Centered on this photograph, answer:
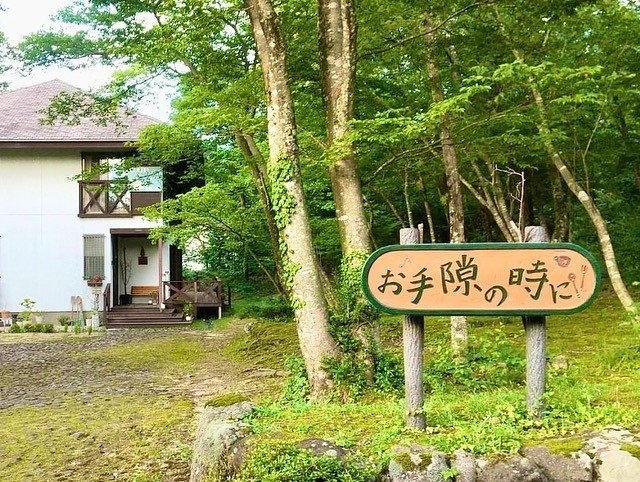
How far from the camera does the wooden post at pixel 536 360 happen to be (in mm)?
4035

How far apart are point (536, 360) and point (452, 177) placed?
176 inches

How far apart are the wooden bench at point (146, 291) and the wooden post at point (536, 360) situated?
53.3 feet

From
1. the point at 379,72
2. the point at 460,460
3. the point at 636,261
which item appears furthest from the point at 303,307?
the point at 636,261

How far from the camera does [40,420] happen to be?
7.06 m

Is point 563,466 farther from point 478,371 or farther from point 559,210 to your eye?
point 559,210

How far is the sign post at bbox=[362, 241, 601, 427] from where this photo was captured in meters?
3.89

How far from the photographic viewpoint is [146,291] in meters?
19.3

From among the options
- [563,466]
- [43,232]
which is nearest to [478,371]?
[563,466]

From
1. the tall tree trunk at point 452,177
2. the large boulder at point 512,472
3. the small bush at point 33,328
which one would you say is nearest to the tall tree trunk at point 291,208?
the tall tree trunk at point 452,177

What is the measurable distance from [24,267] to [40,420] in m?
12.5

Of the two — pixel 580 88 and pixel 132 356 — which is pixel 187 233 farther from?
pixel 580 88

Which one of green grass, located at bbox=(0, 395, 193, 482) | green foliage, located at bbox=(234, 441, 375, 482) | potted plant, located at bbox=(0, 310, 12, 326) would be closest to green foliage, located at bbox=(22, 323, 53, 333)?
potted plant, located at bbox=(0, 310, 12, 326)

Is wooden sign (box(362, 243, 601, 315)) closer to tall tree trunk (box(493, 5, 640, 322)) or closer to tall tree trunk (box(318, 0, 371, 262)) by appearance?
tall tree trunk (box(318, 0, 371, 262))

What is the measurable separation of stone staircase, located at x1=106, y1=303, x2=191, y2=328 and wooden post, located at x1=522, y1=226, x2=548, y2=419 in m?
14.3
